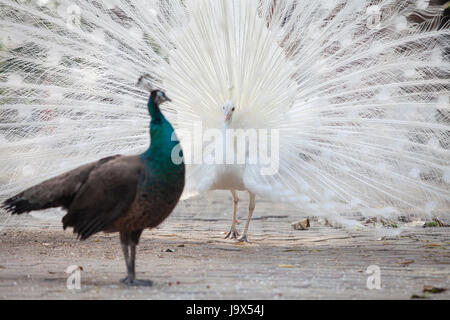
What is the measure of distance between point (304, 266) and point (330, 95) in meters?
1.63

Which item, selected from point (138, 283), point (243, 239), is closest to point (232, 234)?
point (243, 239)

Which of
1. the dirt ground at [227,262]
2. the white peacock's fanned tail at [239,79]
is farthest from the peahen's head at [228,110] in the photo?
the dirt ground at [227,262]

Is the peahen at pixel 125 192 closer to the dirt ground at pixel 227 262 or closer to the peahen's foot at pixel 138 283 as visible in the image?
the peahen's foot at pixel 138 283

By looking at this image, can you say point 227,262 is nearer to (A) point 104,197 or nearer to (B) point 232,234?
(B) point 232,234

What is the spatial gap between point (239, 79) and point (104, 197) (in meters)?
2.12

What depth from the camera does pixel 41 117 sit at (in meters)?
5.61

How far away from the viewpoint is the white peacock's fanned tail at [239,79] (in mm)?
5316

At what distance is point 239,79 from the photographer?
5367 mm

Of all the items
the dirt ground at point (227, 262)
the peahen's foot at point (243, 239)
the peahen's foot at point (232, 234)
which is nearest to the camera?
the dirt ground at point (227, 262)

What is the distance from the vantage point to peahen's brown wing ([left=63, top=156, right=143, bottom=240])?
11.8 ft

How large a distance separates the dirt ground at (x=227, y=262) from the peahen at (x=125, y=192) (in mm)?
401

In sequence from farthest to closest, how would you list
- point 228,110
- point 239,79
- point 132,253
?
point 239,79
point 228,110
point 132,253

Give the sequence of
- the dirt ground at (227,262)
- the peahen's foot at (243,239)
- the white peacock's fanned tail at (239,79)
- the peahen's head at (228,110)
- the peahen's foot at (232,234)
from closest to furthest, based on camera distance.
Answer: the dirt ground at (227,262)
the peahen's head at (228,110)
the white peacock's fanned tail at (239,79)
the peahen's foot at (243,239)
the peahen's foot at (232,234)

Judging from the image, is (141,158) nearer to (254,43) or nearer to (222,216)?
(254,43)
